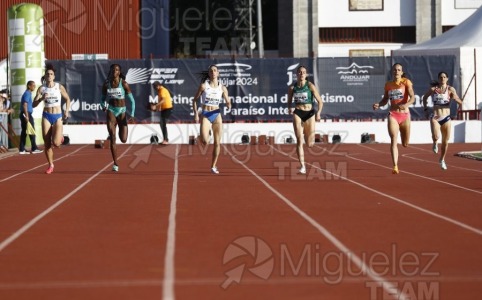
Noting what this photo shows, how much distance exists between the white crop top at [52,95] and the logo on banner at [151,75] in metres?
15.2

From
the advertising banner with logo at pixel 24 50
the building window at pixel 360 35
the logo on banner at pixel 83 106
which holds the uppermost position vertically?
the building window at pixel 360 35

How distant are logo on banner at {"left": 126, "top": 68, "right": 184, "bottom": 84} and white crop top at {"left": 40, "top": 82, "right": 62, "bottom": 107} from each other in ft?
49.9

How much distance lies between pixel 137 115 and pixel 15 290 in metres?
28.6

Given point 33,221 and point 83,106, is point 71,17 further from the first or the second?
point 33,221

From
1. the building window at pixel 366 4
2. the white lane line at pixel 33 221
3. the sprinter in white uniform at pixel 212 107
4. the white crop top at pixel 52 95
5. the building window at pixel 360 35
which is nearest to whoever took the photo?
the white lane line at pixel 33 221

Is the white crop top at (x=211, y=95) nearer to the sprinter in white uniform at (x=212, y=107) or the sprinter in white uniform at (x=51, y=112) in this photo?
the sprinter in white uniform at (x=212, y=107)

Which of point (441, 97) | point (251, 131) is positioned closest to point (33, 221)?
point (441, 97)

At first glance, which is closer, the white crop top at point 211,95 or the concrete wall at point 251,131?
the white crop top at point 211,95

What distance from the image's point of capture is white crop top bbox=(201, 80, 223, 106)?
840 inches

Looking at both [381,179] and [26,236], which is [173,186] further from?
[26,236]

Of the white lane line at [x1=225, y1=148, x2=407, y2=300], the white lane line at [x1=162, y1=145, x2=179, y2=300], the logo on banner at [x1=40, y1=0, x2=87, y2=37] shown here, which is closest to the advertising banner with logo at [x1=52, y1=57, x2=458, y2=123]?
the logo on banner at [x1=40, y1=0, x2=87, y2=37]

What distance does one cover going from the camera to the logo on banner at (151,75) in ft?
120

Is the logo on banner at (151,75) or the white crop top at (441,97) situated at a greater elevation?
the logo on banner at (151,75)

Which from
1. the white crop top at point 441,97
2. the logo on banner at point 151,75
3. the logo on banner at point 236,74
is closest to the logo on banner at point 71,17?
the logo on banner at point 151,75
